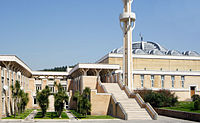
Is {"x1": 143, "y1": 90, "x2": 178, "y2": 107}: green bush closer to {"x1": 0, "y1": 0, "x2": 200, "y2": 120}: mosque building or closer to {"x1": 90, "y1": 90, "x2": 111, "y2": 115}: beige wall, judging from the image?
{"x1": 0, "y1": 0, "x2": 200, "y2": 120}: mosque building

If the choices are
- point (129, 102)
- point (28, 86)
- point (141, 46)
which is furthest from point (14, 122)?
point (141, 46)

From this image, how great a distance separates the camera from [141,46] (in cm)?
6006

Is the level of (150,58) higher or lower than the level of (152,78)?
higher

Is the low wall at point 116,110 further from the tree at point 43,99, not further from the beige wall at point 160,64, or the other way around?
the beige wall at point 160,64

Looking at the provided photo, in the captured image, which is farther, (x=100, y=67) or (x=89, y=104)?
(x=100, y=67)

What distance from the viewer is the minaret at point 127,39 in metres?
36.5

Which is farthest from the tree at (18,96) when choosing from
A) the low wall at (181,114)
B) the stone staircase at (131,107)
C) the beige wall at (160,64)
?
the beige wall at (160,64)

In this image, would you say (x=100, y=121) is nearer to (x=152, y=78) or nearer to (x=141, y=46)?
(x=152, y=78)

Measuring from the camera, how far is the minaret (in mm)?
36456

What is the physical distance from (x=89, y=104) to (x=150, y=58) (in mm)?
25456

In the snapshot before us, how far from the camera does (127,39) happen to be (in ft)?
122

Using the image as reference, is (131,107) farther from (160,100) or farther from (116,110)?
(160,100)

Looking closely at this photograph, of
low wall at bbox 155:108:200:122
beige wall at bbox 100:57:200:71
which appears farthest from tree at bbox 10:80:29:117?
beige wall at bbox 100:57:200:71

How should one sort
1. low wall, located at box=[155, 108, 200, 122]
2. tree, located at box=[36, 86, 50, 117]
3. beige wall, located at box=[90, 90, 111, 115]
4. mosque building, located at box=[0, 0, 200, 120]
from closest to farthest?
low wall, located at box=[155, 108, 200, 122] → tree, located at box=[36, 86, 50, 117] → mosque building, located at box=[0, 0, 200, 120] → beige wall, located at box=[90, 90, 111, 115]
